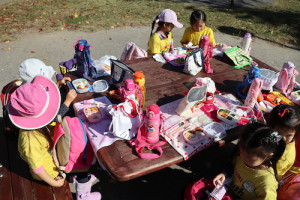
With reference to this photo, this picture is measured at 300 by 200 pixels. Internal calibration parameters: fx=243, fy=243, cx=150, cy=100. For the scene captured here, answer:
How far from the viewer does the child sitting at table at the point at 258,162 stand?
1.99 metres

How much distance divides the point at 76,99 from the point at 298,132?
2388 millimetres

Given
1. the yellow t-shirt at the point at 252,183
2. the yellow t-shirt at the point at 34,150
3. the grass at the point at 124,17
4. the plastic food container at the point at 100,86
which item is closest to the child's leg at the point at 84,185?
the yellow t-shirt at the point at 34,150

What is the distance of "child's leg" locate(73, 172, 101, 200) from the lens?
7.87 ft

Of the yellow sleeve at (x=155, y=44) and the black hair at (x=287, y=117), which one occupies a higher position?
the yellow sleeve at (x=155, y=44)

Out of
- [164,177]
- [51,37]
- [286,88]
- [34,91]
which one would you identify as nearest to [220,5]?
[51,37]

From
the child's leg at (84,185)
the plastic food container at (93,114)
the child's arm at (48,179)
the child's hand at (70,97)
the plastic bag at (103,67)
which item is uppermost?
the plastic bag at (103,67)

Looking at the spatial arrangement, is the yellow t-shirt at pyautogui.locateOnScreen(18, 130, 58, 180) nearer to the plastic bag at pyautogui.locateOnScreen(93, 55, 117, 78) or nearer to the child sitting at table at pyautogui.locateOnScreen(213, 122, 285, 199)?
the plastic bag at pyautogui.locateOnScreen(93, 55, 117, 78)

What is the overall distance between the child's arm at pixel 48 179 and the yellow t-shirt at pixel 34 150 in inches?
2.1

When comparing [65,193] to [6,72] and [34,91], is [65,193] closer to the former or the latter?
[34,91]

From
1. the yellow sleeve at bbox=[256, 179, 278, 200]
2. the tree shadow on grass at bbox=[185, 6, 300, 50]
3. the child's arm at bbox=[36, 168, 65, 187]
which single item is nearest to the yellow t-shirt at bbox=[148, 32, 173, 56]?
the child's arm at bbox=[36, 168, 65, 187]

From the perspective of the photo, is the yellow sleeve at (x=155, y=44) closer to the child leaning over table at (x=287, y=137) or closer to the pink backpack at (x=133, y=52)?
the pink backpack at (x=133, y=52)

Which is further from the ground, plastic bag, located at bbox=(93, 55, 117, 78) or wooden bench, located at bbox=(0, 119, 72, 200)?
plastic bag, located at bbox=(93, 55, 117, 78)

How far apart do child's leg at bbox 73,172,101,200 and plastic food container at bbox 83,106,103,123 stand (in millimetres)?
591

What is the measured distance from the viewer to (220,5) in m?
10.6
